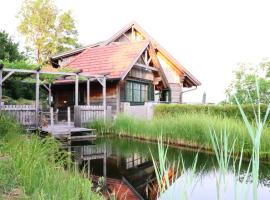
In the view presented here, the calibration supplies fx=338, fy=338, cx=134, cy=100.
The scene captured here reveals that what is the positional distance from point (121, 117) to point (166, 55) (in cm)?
980

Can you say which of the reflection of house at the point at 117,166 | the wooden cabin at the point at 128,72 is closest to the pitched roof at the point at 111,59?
the wooden cabin at the point at 128,72

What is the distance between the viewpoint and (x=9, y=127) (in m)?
9.58

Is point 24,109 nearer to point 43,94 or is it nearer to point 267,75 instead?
point 43,94

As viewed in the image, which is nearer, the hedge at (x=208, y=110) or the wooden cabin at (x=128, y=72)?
the hedge at (x=208, y=110)

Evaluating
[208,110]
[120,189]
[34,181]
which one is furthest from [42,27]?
[34,181]

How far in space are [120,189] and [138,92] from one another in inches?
602

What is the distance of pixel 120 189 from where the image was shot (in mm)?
7031

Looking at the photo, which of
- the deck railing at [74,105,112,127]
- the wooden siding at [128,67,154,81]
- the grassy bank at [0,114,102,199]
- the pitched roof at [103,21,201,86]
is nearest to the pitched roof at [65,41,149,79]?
the wooden siding at [128,67,154,81]

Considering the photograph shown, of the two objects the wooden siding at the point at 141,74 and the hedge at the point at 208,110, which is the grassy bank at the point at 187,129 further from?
the wooden siding at the point at 141,74

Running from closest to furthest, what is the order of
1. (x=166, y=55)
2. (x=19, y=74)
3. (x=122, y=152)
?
(x=122, y=152) → (x=19, y=74) → (x=166, y=55)

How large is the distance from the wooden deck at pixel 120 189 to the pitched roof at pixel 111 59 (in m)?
11.2

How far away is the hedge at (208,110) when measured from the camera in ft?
45.4

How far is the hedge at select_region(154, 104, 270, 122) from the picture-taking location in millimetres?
13852

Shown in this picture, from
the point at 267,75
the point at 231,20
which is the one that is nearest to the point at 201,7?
the point at 231,20
